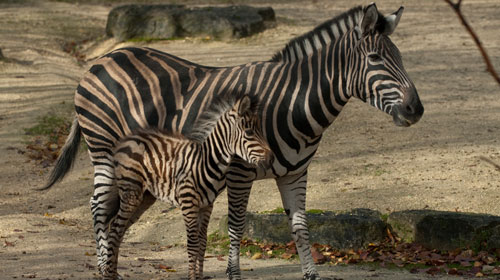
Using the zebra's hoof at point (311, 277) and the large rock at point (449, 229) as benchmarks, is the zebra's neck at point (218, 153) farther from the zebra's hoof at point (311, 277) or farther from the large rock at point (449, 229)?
the large rock at point (449, 229)

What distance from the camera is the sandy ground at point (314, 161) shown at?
837cm

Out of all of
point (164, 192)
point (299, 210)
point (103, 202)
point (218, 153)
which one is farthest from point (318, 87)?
point (103, 202)

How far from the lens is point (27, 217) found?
983 centimetres

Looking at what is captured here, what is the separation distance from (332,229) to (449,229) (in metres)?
1.23

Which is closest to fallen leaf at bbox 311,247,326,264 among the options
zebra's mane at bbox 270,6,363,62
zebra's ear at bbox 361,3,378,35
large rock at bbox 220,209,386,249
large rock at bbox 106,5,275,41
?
large rock at bbox 220,209,386,249

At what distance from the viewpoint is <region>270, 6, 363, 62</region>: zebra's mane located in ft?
23.1

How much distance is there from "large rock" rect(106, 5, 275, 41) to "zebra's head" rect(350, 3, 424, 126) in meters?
13.8

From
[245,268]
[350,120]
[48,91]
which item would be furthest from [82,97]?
[48,91]

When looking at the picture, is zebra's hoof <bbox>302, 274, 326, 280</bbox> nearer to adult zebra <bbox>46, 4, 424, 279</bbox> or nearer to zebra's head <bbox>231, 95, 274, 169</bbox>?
adult zebra <bbox>46, 4, 424, 279</bbox>

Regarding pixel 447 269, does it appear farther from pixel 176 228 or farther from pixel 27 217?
pixel 27 217

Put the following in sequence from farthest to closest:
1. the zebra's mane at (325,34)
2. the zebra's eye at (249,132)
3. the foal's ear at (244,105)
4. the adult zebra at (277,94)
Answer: the zebra's mane at (325,34), the adult zebra at (277,94), the foal's ear at (244,105), the zebra's eye at (249,132)

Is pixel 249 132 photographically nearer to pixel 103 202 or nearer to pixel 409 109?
pixel 409 109

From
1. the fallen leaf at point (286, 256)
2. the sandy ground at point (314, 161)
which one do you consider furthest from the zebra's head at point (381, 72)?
the fallen leaf at point (286, 256)

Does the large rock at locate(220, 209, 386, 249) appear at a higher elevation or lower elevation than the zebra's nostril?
lower
